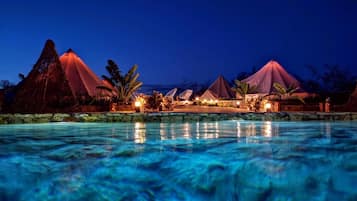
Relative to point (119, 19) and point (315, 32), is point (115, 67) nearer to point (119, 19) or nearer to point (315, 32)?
point (119, 19)

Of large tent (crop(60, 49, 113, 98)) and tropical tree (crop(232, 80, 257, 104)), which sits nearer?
large tent (crop(60, 49, 113, 98))

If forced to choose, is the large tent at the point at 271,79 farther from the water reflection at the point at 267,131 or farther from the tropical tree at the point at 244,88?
the water reflection at the point at 267,131

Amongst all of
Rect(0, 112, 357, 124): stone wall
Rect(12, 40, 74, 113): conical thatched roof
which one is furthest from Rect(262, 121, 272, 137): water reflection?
Rect(12, 40, 74, 113): conical thatched roof

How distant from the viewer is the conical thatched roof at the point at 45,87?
36.4ft

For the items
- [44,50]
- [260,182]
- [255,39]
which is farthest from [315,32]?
[260,182]

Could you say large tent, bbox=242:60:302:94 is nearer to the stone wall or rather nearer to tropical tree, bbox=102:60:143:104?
tropical tree, bbox=102:60:143:104

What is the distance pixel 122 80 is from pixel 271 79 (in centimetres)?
1401

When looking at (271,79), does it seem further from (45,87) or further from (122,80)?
(45,87)

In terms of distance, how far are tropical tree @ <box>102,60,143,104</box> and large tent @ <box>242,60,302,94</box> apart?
502 inches

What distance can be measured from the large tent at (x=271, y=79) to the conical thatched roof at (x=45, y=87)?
55.6 feet

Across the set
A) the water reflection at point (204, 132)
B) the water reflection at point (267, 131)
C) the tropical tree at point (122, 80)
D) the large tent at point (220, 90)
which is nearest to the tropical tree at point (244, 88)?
the large tent at point (220, 90)

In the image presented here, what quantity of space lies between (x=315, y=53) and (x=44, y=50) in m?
49.8

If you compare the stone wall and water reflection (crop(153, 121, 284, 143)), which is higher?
the stone wall

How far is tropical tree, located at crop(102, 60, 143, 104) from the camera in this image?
15.1 m
